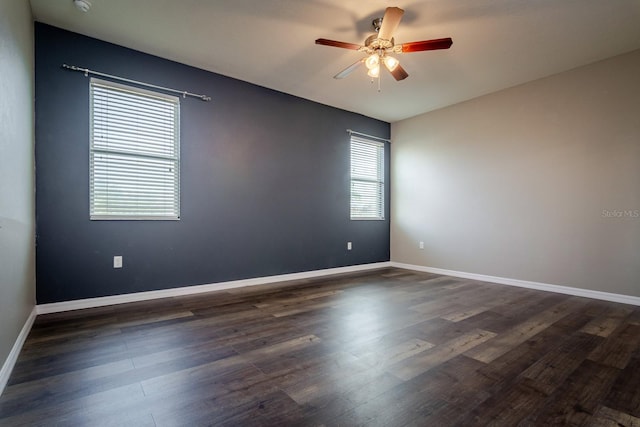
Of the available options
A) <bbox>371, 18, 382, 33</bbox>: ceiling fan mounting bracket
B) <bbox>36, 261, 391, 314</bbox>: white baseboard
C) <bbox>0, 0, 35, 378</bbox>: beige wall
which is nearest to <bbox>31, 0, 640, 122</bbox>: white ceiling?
<bbox>371, 18, 382, 33</bbox>: ceiling fan mounting bracket

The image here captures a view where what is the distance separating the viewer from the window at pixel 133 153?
311 cm

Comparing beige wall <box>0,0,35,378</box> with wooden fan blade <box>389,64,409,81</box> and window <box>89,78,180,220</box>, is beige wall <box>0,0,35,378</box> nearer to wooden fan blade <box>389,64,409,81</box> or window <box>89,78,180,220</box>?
window <box>89,78,180,220</box>

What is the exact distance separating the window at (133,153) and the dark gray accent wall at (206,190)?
89 mm

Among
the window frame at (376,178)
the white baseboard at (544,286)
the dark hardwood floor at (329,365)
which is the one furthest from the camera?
the window frame at (376,178)

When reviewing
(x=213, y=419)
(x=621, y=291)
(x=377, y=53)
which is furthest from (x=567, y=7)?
(x=213, y=419)

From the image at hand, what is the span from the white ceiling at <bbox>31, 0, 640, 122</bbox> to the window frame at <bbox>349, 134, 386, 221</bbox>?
1.44 m

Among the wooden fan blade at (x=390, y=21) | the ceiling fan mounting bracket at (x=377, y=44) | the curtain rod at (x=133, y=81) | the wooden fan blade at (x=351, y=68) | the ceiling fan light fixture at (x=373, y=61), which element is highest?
the wooden fan blade at (x=390, y=21)

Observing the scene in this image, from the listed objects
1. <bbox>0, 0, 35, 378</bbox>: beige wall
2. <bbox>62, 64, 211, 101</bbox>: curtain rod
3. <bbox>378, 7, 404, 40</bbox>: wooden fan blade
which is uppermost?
<bbox>378, 7, 404, 40</bbox>: wooden fan blade

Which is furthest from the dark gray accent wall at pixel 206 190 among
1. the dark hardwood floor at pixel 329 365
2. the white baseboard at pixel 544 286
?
the white baseboard at pixel 544 286

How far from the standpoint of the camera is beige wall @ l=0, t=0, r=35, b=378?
175cm

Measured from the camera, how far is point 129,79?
10.6ft

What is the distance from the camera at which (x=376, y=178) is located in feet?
18.7

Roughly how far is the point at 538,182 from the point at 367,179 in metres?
2.54

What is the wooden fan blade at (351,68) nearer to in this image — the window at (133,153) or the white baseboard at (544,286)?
the window at (133,153)
